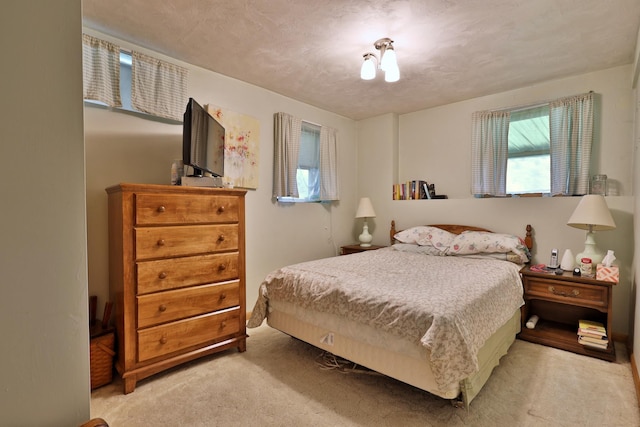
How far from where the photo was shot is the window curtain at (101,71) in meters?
2.14

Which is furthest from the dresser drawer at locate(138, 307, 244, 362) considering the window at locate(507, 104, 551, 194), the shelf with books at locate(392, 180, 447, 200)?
the window at locate(507, 104, 551, 194)

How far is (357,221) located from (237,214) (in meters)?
2.50

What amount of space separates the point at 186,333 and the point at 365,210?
8.69 ft

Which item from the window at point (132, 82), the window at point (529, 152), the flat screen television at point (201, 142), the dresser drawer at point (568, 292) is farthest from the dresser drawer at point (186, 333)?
the window at point (529, 152)

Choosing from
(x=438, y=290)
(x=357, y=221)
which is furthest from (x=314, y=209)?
(x=438, y=290)

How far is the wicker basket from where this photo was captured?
1.91 m

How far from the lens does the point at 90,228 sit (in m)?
2.22

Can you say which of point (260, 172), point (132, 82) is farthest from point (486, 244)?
point (132, 82)

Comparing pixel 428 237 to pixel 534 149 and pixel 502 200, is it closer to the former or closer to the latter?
pixel 502 200

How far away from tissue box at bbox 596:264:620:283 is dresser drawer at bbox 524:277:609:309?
0.07 m

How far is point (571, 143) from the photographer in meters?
2.89

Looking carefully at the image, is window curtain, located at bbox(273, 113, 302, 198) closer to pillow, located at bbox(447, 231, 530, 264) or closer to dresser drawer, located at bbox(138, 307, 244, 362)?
dresser drawer, located at bbox(138, 307, 244, 362)

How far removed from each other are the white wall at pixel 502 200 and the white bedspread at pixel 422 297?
73 centimetres

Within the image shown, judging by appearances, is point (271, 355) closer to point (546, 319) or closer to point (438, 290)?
point (438, 290)
